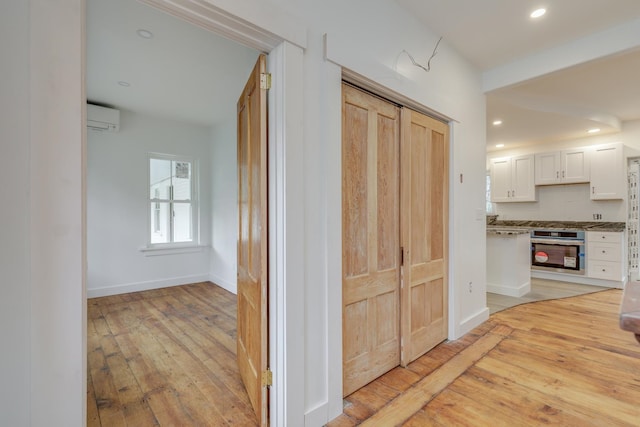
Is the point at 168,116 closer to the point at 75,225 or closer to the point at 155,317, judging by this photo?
the point at 155,317

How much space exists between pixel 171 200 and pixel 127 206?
0.67 metres

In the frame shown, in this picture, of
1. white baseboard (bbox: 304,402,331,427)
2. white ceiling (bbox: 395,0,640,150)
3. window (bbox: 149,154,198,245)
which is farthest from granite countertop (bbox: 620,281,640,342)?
window (bbox: 149,154,198,245)

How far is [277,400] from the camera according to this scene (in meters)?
1.54

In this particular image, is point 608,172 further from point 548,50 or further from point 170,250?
point 170,250

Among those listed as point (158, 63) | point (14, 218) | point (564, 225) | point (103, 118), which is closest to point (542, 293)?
point (564, 225)

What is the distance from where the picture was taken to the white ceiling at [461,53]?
7.30 feet

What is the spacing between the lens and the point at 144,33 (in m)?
2.42

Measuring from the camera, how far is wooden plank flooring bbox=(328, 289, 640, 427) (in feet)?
5.75

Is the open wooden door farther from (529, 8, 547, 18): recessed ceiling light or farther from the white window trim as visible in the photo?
the white window trim

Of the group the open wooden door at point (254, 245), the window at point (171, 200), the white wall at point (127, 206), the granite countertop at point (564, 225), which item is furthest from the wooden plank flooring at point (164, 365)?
the granite countertop at point (564, 225)

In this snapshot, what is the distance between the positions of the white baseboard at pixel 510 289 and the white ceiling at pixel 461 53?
252cm

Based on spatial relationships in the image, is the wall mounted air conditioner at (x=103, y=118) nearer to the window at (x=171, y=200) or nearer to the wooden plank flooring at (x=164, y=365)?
the window at (x=171, y=200)

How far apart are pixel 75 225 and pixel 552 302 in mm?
5172

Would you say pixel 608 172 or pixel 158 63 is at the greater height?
pixel 158 63
